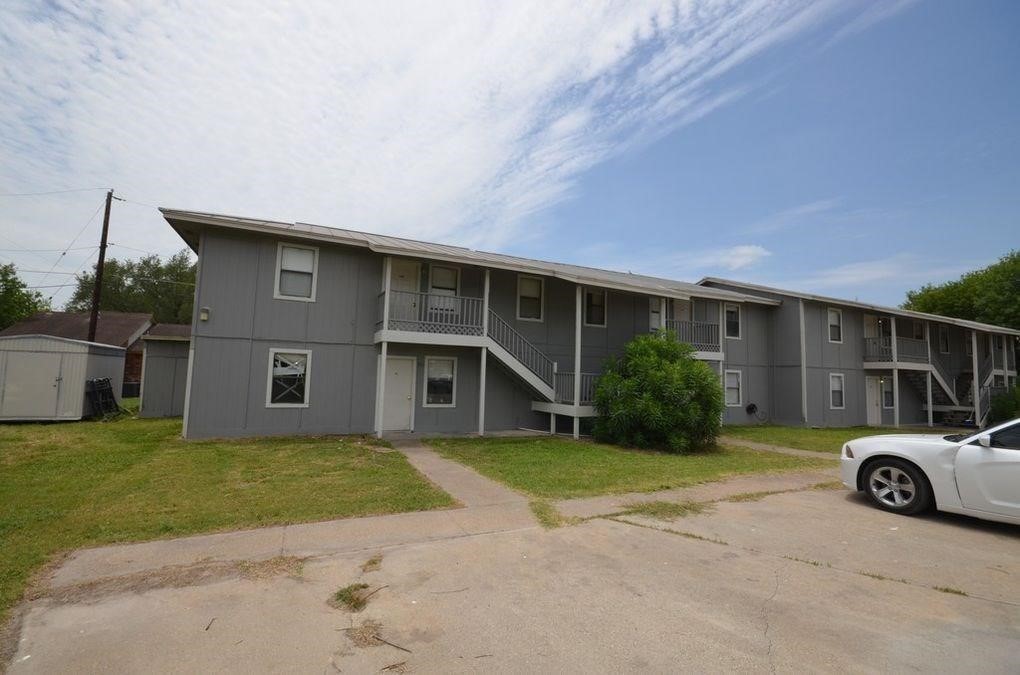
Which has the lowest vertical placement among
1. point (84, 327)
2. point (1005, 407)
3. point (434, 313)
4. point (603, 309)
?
point (1005, 407)

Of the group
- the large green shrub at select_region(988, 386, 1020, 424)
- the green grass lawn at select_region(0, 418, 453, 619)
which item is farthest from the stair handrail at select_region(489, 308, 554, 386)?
the large green shrub at select_region(988, 386, 1020, 424)

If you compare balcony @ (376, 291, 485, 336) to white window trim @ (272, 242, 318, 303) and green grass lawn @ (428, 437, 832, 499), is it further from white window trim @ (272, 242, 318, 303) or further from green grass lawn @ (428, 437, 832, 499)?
green grass lawn @ (428, 437, 832, 499)

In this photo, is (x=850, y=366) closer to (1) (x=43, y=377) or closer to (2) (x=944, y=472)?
(2) (x=944, y=472)

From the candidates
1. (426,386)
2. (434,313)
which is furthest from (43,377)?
(434,313)

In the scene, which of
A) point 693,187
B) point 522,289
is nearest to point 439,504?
point 522,289

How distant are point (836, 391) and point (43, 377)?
28.4 meters

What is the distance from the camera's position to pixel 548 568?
14.9 ft

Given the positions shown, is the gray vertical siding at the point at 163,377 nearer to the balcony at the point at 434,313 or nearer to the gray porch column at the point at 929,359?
the balcony at the point at 434,313

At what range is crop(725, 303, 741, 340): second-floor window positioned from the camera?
2144 cm

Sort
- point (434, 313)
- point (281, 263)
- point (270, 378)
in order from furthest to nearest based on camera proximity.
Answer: point (434, 313)
point (281, 263)
point (270, 378)

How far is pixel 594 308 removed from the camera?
56.1 ft

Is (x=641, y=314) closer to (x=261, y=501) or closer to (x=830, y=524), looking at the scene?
(x=830, y=524)

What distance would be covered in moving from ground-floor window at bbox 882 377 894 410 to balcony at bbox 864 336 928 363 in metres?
1.33

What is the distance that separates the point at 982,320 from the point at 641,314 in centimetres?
3183
